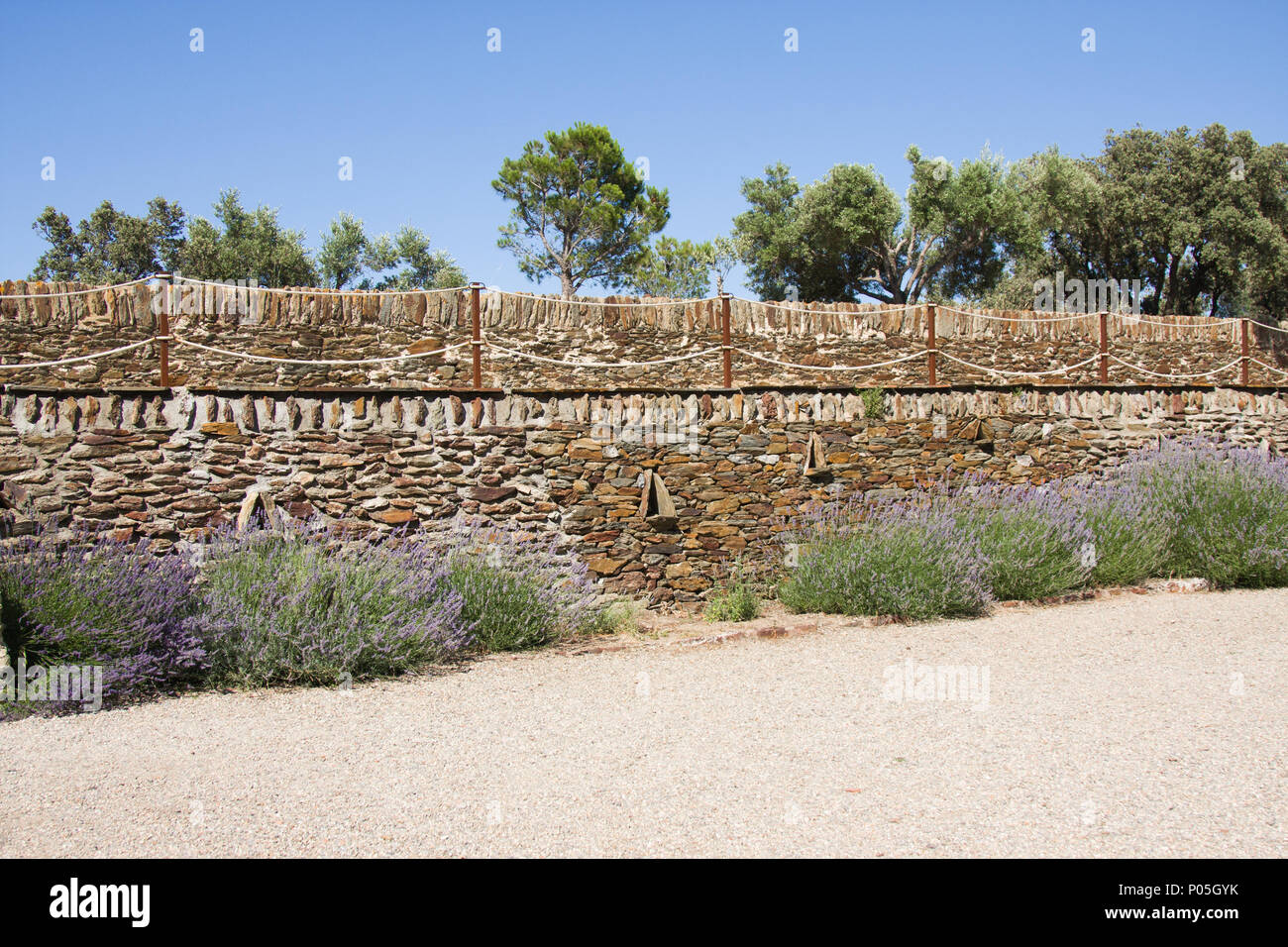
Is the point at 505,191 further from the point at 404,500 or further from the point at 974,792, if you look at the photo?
the point at 974,792

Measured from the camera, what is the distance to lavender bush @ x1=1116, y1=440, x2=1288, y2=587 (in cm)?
811

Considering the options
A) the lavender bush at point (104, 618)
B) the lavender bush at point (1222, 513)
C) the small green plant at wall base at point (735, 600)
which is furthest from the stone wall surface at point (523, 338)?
the lavender bush at point (104, 618)

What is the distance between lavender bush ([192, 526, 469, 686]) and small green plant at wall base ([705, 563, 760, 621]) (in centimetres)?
236

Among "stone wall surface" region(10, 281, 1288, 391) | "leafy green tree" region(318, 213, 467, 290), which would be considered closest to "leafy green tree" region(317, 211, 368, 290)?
"leafy green tree" region(318, 213, 467, 290)

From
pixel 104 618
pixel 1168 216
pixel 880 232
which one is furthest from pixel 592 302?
pixel 1168 216

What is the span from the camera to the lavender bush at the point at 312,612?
549 centimetres

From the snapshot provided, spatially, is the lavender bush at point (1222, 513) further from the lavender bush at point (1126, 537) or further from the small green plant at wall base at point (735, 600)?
the small green plant at wall base at point (735, 600)

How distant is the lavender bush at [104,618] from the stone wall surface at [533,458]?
0.90 metres

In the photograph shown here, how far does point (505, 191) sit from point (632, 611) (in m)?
22.6

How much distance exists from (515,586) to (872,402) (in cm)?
421

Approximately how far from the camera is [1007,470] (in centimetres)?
964

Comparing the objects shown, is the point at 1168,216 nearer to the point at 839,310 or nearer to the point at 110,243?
the point at 839,310

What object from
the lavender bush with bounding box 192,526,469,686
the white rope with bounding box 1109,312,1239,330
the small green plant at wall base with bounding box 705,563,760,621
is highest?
the white rope with bounding box 1109,312,1239,330

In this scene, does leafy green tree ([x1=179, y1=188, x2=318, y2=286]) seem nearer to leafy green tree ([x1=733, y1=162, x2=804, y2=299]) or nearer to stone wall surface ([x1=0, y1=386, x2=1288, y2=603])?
leafy green tree ([x1=733, y1=162, x2=804, y2=299])
